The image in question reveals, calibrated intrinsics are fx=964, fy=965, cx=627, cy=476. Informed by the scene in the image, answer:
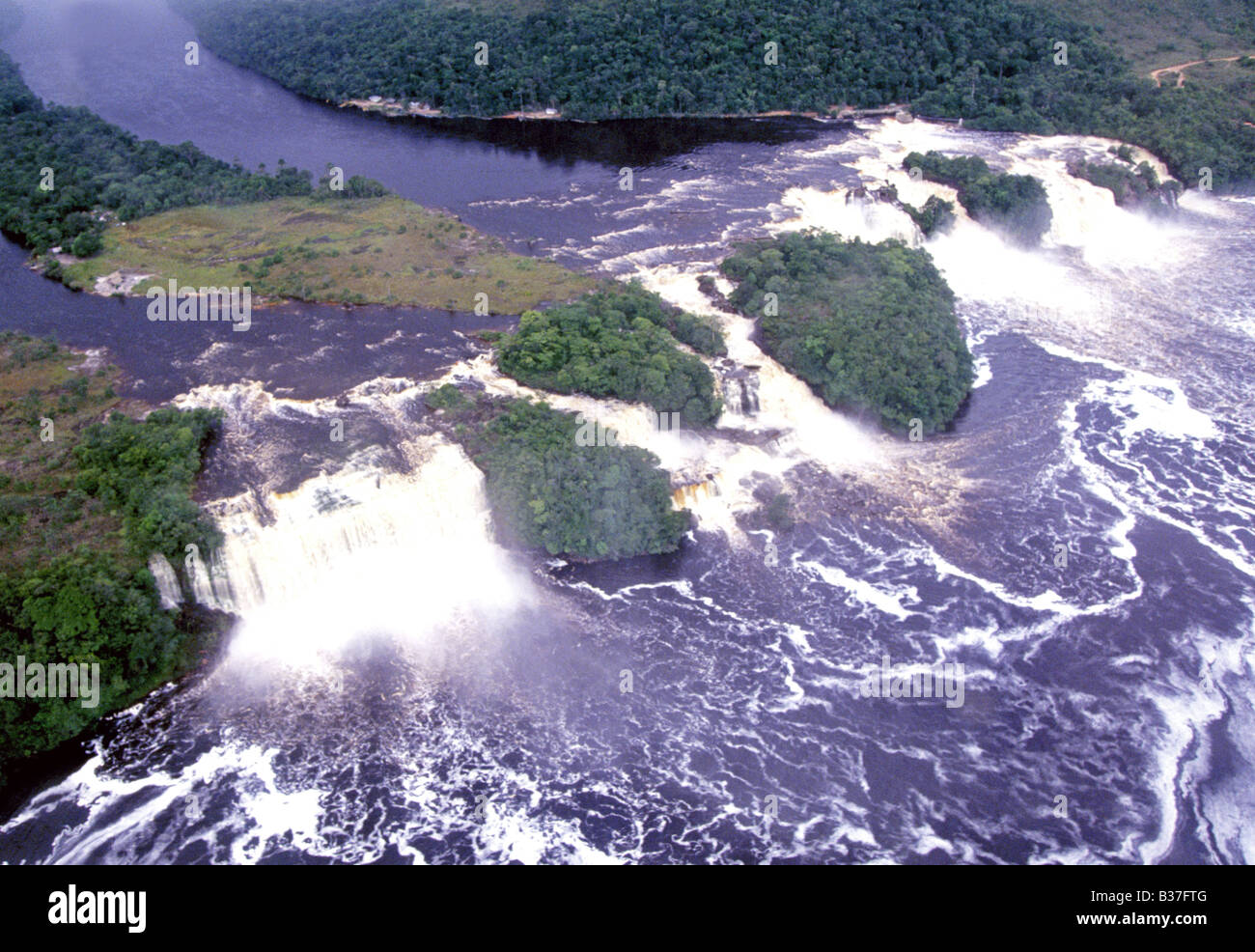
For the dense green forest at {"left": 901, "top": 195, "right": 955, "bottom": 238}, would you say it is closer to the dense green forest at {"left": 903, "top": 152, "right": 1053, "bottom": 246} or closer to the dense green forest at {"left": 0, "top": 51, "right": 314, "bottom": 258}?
the dense green forest at {"left": 903, "top": 152, "right": 1053, "bottom": 246}

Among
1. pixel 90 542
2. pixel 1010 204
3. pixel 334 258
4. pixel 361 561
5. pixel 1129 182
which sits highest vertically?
pixel 1129 182

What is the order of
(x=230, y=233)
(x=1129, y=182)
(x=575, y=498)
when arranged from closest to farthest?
1. (x=575, y=498)
2. (x=230, y=233)
3. (x=1129, y=182)

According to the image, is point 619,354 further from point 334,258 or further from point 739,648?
point 334,258

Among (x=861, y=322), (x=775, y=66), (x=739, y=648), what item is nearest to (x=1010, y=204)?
(x=861, y=322)

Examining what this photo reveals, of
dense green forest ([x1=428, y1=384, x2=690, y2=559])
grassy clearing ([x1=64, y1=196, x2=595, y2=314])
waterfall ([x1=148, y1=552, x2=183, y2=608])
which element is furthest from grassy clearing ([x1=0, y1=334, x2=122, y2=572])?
dense green forest ([x1=428, y1=384, x2=690, y2=559])

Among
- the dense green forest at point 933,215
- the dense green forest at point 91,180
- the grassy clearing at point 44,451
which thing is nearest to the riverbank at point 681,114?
the dense green forest at point 91,180

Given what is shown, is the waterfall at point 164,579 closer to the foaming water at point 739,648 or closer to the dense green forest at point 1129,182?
the foaming water at point 739,648

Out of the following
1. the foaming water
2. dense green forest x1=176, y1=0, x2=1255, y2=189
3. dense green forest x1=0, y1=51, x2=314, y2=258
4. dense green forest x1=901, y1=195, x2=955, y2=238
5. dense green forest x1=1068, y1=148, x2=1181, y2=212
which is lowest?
the foaming water
